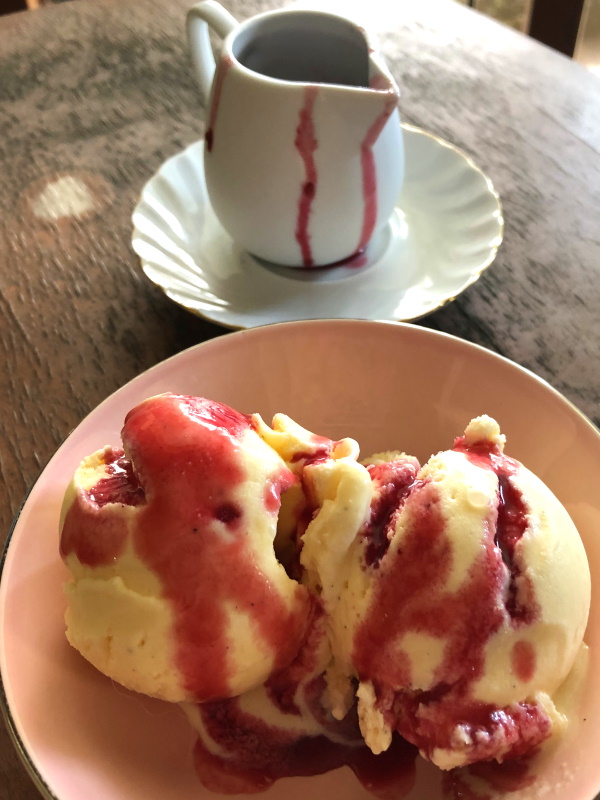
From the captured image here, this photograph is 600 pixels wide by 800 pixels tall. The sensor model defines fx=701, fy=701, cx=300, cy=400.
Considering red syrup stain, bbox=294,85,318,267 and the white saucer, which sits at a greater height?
red syrup stain, bbox=294,85,318,267

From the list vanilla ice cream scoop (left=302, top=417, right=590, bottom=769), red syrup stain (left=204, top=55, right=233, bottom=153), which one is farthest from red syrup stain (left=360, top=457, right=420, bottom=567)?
red syrup stain (left=204, top=55, right=233, bottom=153)

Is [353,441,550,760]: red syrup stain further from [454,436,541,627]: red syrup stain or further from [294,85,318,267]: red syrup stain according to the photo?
[294,85,318,267]: red syrup stain

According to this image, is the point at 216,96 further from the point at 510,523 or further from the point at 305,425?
the point at 510,523

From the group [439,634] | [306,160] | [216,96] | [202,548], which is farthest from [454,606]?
[216,96]

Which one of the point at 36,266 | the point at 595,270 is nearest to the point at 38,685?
the point at 36,266

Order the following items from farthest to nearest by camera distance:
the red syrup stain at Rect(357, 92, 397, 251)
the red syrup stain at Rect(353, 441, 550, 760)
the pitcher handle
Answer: the pitcher handle → the red syrup stain at Rect(357, 92, 397, 251) → the red syrup stain at Rect(353, 441, 550, 760)

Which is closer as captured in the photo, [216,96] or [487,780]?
[487,780]

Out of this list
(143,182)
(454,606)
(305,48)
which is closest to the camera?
(454,606)

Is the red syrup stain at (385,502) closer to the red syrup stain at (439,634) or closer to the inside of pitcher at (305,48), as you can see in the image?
the red syrup stain at (439,634)
